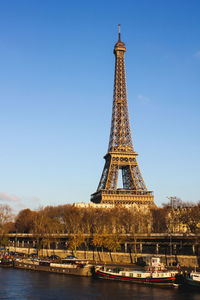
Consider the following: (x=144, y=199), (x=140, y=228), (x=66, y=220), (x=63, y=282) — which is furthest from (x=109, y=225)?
(x=63, y=282)

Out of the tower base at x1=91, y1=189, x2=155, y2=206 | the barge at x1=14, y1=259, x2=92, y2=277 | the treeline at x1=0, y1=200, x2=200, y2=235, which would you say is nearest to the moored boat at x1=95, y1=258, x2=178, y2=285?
the barge at x1=14, y1=259, x2=92, y2=277

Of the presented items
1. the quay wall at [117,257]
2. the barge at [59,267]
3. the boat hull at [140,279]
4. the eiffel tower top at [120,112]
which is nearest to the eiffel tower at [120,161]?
the eiffel tower top at [120,112]

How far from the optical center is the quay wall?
213ft

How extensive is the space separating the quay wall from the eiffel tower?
30674 mm

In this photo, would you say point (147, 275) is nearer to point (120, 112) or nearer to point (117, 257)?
point (117, 257)

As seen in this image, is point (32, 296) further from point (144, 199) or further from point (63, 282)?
point (144, 199)

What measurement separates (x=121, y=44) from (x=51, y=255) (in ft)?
307

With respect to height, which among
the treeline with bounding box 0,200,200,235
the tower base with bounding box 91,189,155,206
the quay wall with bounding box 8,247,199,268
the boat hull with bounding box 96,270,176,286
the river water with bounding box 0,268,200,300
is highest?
the tower base with bounding box 91,189,155,206

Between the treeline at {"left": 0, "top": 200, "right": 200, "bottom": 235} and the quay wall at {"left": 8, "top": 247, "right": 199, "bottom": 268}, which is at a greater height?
the treeline at {"left": 0, "top": 200, "right": 200, "bottom": 235}

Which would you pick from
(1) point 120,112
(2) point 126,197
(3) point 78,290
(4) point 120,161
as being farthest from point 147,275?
(1) point 120,112

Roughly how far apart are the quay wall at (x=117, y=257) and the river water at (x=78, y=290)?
11.1 metres

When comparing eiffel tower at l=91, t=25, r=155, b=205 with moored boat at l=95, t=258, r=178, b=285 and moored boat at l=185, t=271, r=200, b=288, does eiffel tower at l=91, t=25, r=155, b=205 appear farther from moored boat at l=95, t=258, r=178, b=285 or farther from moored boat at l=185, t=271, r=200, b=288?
moored boat at l=185, t=271, r=200, b=288

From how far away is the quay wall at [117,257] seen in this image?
64812 mm

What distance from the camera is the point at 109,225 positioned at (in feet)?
309
